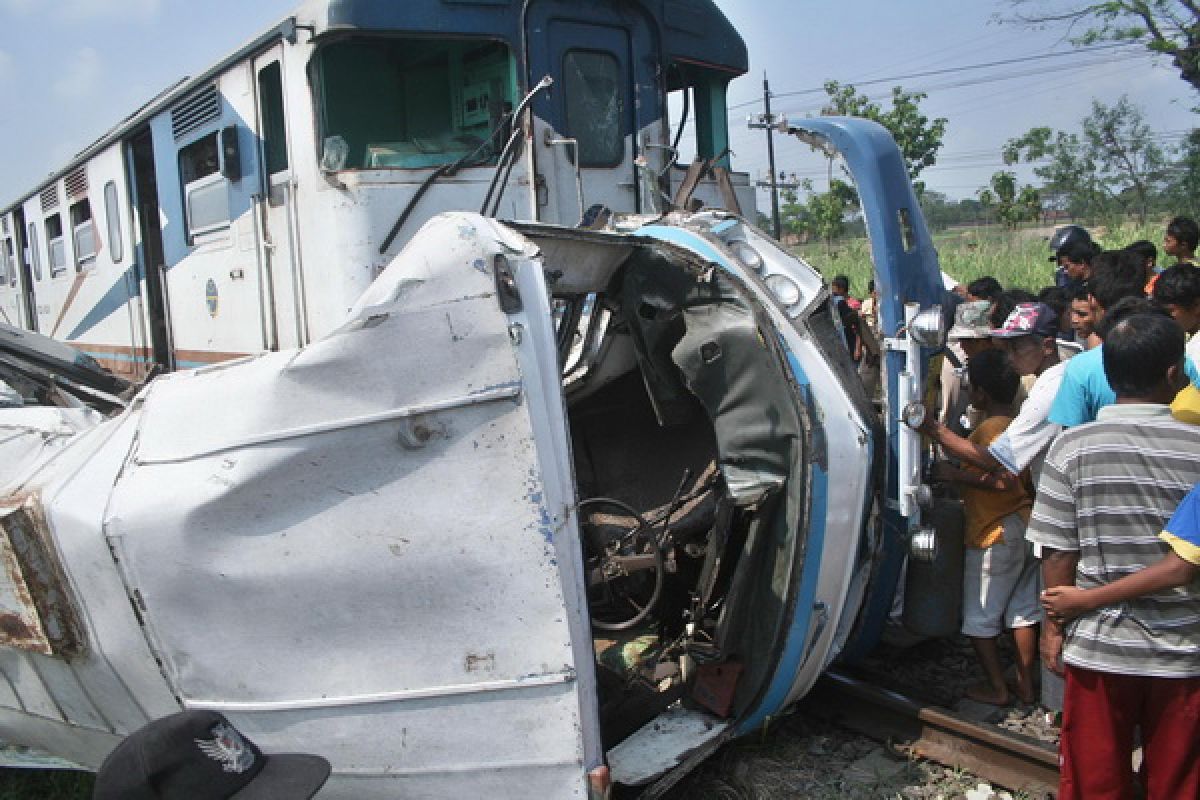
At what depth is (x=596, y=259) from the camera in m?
3.41

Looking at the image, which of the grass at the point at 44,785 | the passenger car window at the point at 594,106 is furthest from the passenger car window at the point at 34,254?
the grass at the point at 44,785

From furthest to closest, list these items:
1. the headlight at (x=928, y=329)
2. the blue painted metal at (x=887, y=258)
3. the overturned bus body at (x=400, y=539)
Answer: the blue painted metal at (x=887, y=258), the headlight at (x=928, y=329), the overturned bus body at (x=400, y=539)

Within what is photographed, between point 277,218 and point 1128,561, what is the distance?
4.56 metres

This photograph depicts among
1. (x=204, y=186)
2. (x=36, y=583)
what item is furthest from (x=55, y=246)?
(x=36, y=583)

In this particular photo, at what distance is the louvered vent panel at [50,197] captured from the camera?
32.0 feet

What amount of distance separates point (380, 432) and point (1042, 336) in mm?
3076

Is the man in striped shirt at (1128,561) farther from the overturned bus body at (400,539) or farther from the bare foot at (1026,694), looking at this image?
the bare foot at (1026,694)

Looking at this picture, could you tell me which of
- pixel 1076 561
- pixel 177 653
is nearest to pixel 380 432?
pixel 177 653

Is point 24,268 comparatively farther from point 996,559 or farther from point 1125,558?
point 1125,558

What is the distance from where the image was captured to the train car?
16.6ft

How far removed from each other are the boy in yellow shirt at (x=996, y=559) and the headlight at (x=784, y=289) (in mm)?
1010

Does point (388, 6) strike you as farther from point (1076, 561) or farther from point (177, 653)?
point (1076, 561)

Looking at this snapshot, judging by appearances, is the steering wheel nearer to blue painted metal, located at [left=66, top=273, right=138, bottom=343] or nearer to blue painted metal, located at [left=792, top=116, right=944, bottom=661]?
blue painted metal, located at [left=792, top=116, right=944, bottom=661]

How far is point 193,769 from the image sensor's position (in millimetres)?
1557
